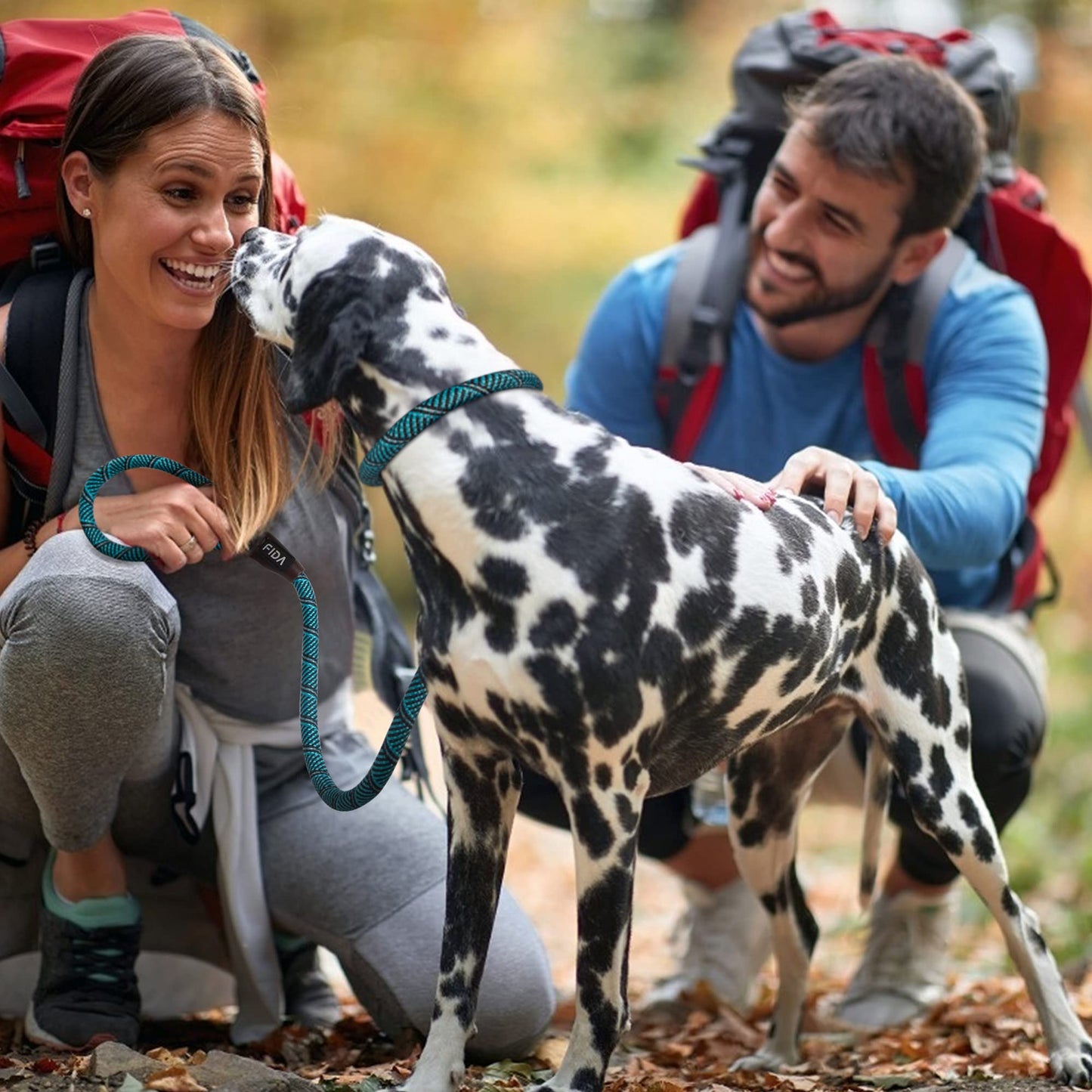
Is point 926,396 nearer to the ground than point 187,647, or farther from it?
farther from it

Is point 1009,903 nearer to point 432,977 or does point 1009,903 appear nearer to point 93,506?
point 432,977

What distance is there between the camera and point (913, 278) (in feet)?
14.3

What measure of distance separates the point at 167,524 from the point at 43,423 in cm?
42

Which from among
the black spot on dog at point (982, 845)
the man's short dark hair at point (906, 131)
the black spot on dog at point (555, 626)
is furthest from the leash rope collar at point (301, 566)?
the man's short dark hair at point (906, 131)

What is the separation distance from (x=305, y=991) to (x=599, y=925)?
1744mm

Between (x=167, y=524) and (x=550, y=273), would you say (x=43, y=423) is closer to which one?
(x=167, y=524)

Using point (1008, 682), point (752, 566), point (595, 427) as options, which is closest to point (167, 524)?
point (595, 427)

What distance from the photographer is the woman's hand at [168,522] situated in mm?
3262

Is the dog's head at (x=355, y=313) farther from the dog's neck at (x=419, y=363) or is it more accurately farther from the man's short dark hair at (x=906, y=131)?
the man's short dark hair at (x=906, y=131)

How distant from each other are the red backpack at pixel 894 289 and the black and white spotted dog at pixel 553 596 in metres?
1.48

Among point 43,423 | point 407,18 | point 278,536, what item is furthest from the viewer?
point 407,18

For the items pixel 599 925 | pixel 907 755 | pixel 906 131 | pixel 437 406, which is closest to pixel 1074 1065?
pixel 907 755

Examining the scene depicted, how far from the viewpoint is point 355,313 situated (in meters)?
2.61

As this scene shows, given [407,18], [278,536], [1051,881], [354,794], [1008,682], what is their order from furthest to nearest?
[407,18], [1051,881], [1008,682], [278,536], [354,794]
